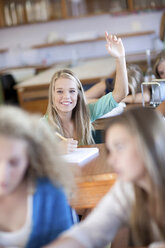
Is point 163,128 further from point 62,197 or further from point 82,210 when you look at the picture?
point 82,210

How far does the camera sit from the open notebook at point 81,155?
172 centimetres

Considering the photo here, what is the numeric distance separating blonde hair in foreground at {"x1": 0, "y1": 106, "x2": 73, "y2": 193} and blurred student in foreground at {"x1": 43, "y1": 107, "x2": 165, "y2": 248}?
5.9 inches

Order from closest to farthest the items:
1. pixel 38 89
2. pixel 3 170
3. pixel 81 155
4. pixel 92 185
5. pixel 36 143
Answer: pixel 3 170, pixel 36 143, pixel 92 185, pixel 81 155, pixel 38 89

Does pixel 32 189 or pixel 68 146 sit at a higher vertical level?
pixel 32 189

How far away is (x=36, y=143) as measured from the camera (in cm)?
115

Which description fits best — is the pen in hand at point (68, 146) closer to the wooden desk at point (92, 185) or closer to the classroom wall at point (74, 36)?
the wooden desk at point (92, 185)

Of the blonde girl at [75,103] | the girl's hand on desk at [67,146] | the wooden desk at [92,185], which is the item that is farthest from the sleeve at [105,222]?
the blonde girl at [75,103]

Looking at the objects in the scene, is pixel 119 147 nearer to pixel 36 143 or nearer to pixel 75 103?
pixel 36 143

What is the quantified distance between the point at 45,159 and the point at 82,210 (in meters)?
1.00

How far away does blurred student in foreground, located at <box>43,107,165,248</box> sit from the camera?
41.9 inches

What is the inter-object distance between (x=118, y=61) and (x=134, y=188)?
46.8 inches

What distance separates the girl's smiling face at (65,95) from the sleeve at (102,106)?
160 mm

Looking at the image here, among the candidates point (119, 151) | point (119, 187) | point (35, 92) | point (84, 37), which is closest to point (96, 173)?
point (119, 187)

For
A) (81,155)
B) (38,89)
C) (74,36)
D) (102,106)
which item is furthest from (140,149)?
(74,36)
